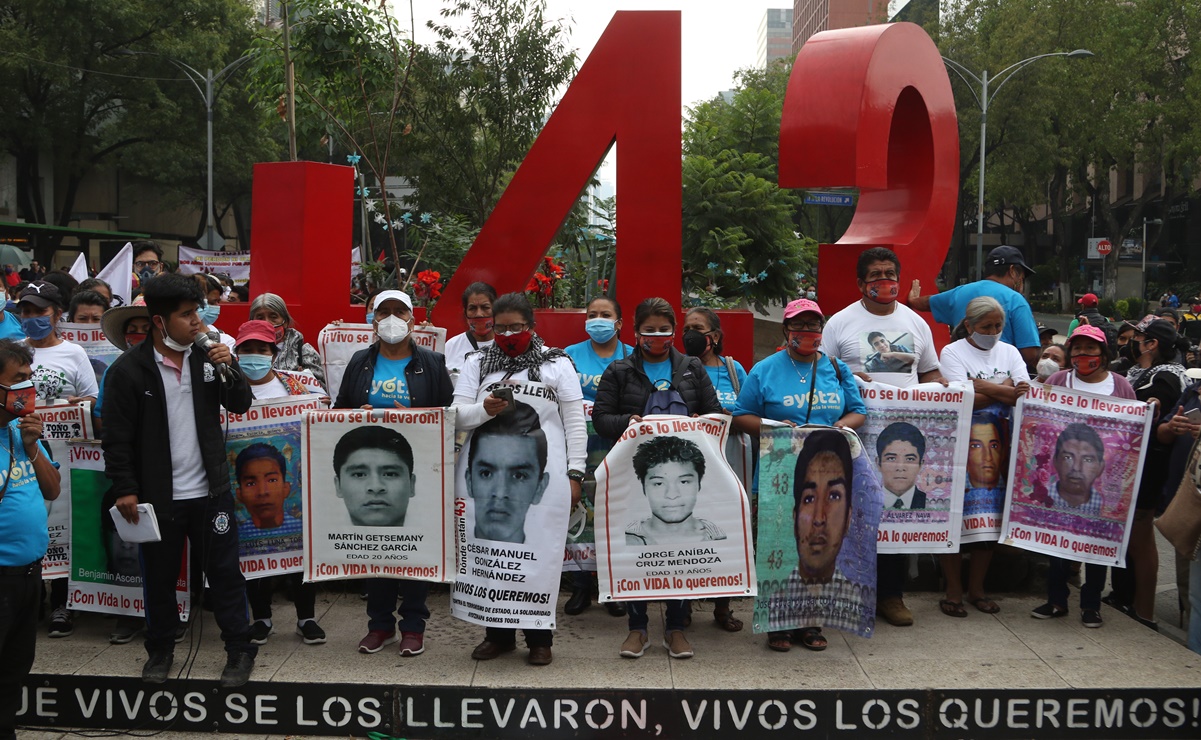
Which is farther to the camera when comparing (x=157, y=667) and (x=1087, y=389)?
(x=1087, y=389)

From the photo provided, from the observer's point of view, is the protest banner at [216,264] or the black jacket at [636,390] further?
the protest banner at [216,264]

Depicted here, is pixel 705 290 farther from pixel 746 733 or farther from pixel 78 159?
pixel 78 159

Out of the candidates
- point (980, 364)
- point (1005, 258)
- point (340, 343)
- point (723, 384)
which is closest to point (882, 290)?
point (980, 364)

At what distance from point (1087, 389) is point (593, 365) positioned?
295 cm

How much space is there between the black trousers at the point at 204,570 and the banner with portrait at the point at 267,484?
507 millimetres

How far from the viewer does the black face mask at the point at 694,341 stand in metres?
6.46

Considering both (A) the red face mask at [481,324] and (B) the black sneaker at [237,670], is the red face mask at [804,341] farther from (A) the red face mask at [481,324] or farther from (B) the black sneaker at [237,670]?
(B) the black sneaker at [237,670]

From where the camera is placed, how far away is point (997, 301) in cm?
653

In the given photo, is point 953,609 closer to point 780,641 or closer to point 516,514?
point 780,641

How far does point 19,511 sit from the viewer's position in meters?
4.46

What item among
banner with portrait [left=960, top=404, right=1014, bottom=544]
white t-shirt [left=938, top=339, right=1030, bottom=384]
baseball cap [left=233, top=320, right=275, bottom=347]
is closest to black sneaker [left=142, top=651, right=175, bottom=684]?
baseball cap [left=233, top=320, right=275, bottom=347]

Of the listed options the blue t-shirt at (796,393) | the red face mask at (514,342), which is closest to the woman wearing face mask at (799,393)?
the blue t-shirt at (796,393)

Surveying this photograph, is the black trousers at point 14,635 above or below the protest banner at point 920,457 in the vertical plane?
below

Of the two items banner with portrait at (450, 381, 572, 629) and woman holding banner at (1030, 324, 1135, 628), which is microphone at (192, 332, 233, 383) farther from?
woman holding banner at (1030, 324, 1135, 628)
